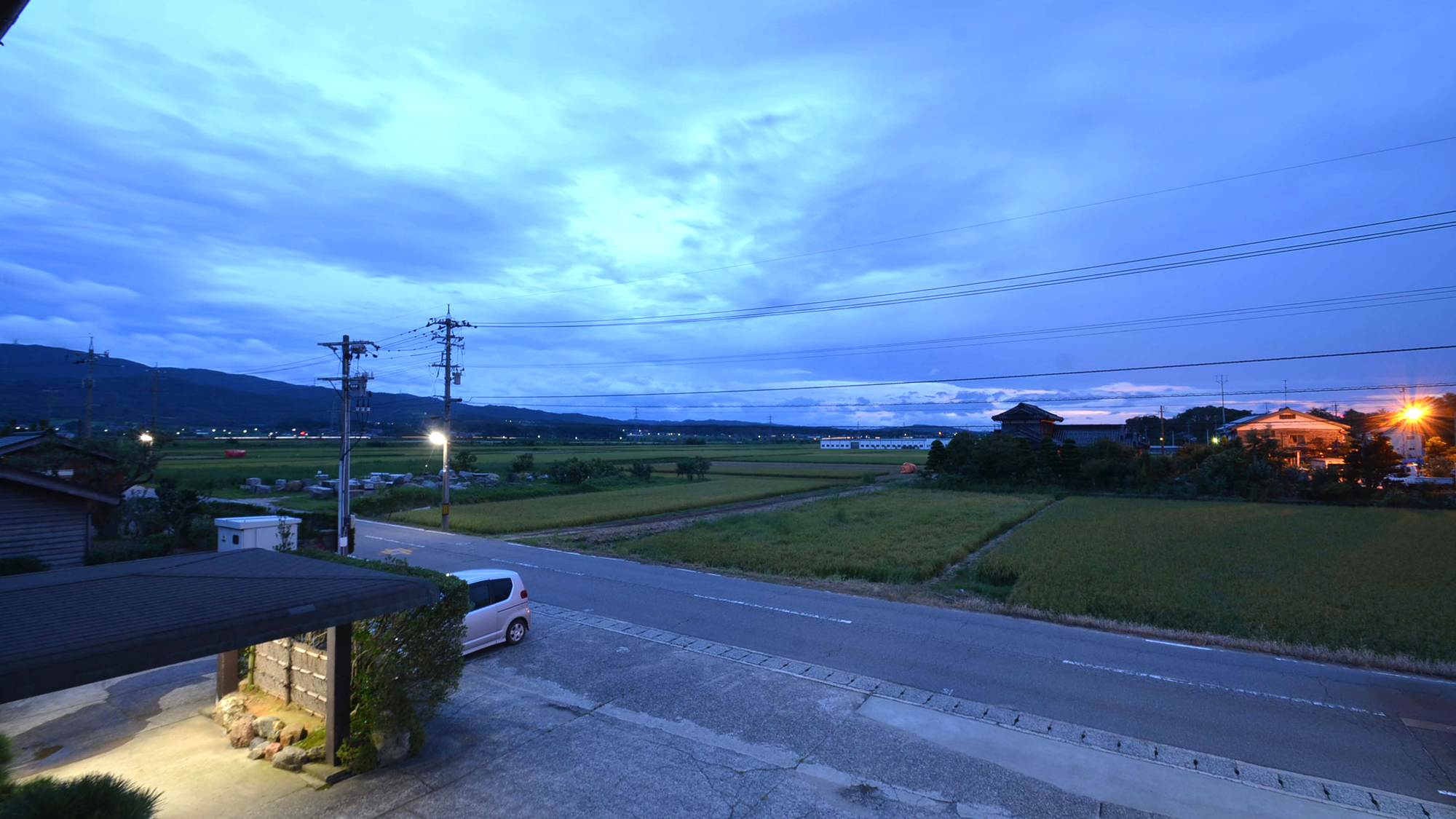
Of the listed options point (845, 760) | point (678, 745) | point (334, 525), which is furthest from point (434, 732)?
point (334, 525)

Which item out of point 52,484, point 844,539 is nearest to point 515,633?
point 52,484

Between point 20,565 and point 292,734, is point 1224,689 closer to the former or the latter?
point 292,734

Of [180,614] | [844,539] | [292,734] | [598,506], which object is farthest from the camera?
[598,506]

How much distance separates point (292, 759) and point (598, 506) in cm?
3320

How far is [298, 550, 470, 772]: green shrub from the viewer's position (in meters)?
8.18

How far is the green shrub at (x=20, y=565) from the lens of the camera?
53.0ft

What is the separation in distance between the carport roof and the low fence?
0.99m

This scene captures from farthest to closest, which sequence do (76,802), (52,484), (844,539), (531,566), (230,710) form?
1. (844,539)
2. (531,566)
3. (52,484)
4. (230,710)
5. (76,802)

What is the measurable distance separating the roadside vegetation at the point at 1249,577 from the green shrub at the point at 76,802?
1701 cm

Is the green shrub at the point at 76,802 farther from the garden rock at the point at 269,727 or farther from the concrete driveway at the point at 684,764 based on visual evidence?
the garden rock at the point at 269,727

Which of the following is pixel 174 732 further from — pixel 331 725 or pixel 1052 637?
pixel 1052 637

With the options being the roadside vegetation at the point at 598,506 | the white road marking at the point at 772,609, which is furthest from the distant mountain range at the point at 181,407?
the white road marking at the point at 772,609

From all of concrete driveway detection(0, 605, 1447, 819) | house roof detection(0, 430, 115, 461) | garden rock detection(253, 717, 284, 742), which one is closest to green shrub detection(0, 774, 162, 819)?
concrete driveway detection(0, 605, 1447, 819)

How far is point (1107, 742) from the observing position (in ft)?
29.9
